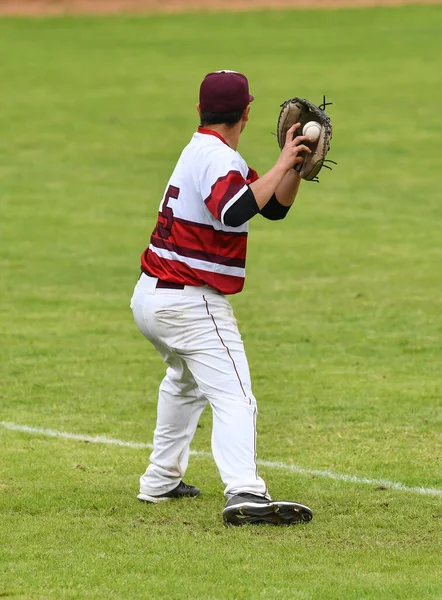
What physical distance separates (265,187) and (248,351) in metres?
4.72

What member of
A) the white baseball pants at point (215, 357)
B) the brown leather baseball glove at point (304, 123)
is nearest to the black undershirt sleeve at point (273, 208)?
the brown leather baseball glove at point (304, 123)

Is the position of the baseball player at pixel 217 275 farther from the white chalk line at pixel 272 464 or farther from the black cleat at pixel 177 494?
the white chalk line at pixel 272 464

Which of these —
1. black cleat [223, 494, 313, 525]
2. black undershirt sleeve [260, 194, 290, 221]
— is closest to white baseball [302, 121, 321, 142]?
black undershirt sleeve [260, 194, 290, 221]

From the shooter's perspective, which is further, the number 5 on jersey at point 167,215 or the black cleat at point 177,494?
the black cleat at point 177,494

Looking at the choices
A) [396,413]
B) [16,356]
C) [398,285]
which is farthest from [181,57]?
[396,413]

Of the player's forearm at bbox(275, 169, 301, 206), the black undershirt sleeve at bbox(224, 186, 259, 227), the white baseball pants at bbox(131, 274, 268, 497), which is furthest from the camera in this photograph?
the player's forearm at bbox(275, 169, 301, 206)

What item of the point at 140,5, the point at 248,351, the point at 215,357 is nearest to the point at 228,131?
the point at 215,357

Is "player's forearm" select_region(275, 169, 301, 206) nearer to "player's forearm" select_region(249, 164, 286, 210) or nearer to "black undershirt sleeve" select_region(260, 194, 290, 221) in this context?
"black undershirt sleeve" select_region(260, 194, 290, 221)

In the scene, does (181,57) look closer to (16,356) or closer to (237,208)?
(16,356)

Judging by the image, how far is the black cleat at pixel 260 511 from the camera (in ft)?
19.7

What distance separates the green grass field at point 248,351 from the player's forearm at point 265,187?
153 cm

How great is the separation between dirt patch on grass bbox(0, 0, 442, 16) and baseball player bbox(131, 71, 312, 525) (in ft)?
127

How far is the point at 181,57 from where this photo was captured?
33156mm

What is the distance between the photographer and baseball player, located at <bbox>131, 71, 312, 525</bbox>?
6039 millimetres
